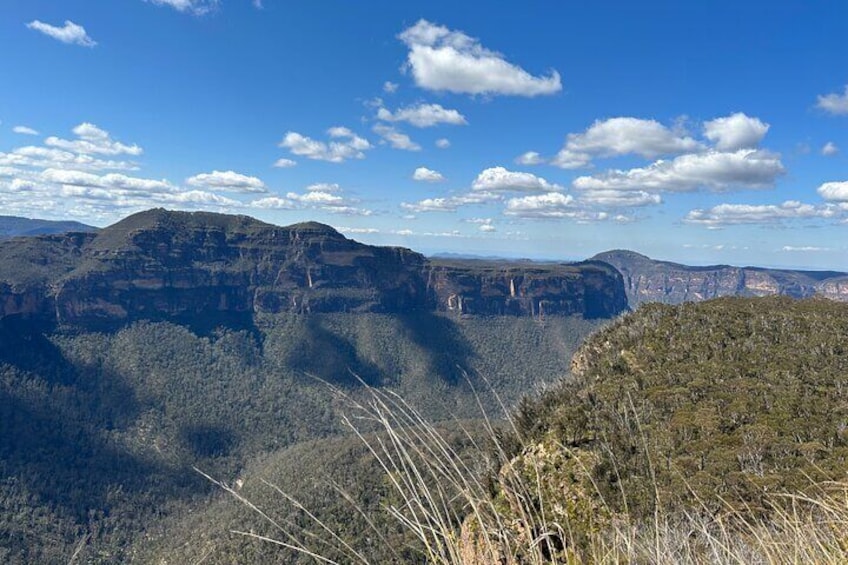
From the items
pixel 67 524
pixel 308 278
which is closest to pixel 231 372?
pixel 308 278

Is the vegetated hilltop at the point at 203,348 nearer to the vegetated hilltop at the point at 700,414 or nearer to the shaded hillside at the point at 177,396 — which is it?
the shaded hillside at the point at 177,396

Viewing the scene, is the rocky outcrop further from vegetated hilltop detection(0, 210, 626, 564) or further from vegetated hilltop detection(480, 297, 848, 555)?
vegetated hilltop detection(480, 297, 848, 555)

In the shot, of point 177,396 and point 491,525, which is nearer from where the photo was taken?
A: point 491,525

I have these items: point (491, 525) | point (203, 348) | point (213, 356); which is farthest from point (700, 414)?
point (203, 348)

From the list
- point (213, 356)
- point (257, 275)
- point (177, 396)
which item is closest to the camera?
point (177, 396)

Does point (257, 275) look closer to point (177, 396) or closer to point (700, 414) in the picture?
point (177, 396)

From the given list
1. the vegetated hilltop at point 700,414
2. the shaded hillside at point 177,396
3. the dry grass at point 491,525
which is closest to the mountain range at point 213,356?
the shaded hillside at point 177,396

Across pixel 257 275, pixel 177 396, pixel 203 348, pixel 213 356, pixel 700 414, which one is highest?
pixel 700 414
